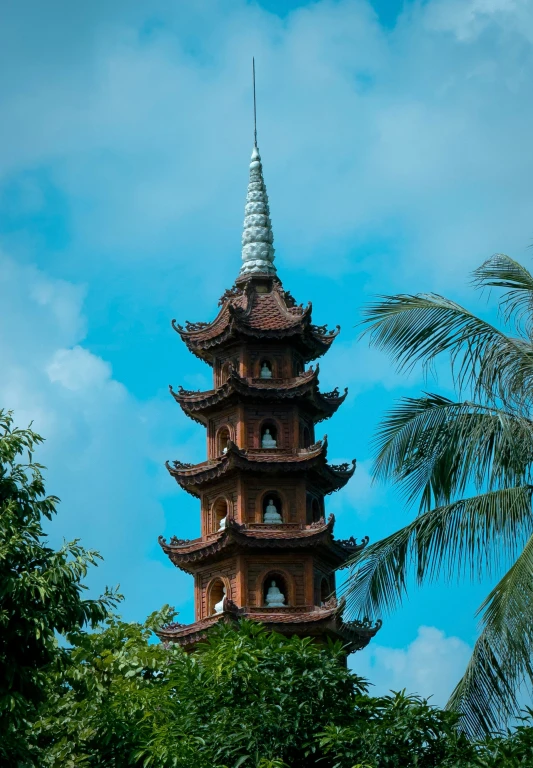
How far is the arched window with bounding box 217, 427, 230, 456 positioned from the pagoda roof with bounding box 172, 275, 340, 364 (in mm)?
2759

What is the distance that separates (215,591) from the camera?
4047 centimetres

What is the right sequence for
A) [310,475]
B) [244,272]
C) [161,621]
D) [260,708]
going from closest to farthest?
[260,708] < [161,621] < [310,475] < [244,272]

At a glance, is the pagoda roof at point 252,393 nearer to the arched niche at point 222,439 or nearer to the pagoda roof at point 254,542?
the arched niche at point 222,439

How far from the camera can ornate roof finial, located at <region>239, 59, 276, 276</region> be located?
148 feet

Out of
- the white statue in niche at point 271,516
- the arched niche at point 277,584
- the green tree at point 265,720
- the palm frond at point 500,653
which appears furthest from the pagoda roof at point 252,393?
the palm frond at point 500,653

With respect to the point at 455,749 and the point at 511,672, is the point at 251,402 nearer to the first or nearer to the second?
the point at 455,749

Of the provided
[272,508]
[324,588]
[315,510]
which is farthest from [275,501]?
[324,588]

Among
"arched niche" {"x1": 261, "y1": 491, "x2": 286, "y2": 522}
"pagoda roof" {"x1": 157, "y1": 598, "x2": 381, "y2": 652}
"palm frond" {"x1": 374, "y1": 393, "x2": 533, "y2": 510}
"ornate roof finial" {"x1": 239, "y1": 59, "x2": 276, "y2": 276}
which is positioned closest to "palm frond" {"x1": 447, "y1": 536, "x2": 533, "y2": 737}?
"palm frond" {"x1": 374, "y1": 393, "x2": 533, "y2": 510}

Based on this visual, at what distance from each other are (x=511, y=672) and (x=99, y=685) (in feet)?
40.6

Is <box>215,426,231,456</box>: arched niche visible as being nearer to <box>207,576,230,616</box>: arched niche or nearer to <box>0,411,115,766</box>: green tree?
<box>207,576,230,616</box>: arched niche

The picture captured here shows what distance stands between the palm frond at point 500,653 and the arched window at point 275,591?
78.4 ft

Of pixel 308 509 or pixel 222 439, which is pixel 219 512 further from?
pixel 308 509

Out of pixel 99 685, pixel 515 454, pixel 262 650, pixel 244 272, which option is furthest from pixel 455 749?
pixel 244 272

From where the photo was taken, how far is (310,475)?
1639 inches
